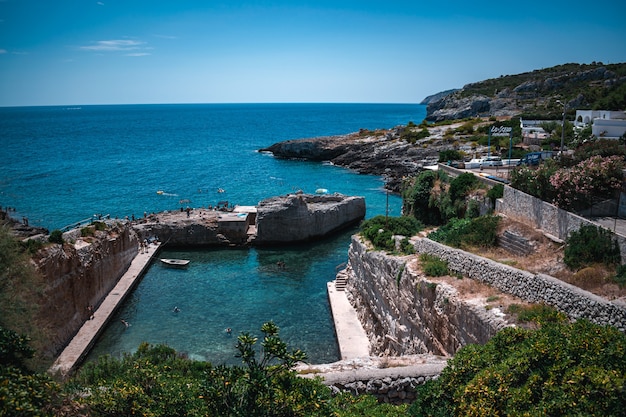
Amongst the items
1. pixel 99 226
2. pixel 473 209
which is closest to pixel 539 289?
pixel 473 209

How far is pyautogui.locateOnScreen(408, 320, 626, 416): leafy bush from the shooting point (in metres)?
7.44

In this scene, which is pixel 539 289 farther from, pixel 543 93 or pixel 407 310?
pixel 543 93

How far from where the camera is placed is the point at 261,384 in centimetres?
752

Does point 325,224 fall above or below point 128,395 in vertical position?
below

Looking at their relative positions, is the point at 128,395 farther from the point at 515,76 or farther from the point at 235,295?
the point at 515,76

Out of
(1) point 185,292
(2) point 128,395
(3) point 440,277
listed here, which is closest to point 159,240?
(1) point 185,292

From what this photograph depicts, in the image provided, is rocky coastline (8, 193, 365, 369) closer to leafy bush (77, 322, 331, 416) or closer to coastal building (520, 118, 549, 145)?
leafy bush (77, 322, 331, 416)

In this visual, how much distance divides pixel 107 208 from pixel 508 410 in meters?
50.0

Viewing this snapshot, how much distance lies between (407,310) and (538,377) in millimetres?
10342

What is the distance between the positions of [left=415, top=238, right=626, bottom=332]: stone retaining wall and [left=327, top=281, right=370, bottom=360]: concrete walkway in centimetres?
609

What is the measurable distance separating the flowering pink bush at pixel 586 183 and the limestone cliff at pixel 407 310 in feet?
22.8

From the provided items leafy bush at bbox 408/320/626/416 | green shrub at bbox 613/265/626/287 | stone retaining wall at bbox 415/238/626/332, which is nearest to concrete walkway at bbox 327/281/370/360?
stone retaining wall at bbox 415/238/626/332

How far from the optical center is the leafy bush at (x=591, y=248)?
1508cm

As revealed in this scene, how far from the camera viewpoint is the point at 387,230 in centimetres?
2397
